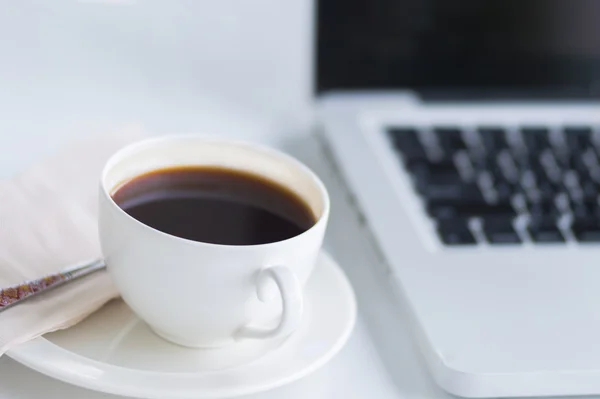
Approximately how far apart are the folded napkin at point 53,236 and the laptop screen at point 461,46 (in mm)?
179

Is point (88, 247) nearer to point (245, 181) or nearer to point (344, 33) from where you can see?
point (245, 181)

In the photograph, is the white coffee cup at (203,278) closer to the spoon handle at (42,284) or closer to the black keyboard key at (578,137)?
the spoon handle at (42,284)

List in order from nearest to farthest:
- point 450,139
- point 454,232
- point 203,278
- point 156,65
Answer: point 203,278, point 454,232, point 450,139, point 156,65

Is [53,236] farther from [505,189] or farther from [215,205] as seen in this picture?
[505,189]

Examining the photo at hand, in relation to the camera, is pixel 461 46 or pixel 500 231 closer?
pixel 500 231

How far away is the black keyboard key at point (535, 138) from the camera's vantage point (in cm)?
64

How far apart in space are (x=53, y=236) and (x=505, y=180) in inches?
11.6

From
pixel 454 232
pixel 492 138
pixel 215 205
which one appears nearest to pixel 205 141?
pixel 215 205

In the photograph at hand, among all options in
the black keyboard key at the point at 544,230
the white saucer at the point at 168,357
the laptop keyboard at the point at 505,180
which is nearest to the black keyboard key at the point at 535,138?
the laptop keyboard at the point at 505,180

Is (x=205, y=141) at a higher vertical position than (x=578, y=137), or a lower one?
higher

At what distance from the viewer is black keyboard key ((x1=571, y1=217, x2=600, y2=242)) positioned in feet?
1.76

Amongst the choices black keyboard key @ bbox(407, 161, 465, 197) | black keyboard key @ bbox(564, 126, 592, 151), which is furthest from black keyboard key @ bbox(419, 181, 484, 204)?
black keyboard key @ bbox(564, 126, 592, 151)

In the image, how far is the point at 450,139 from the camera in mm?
629

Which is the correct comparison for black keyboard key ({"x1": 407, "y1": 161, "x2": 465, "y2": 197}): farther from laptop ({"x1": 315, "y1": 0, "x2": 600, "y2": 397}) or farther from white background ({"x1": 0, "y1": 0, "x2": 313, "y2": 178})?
white background ({"x1": 0, "y1": 0, "x2": 313, "y2": 178})
